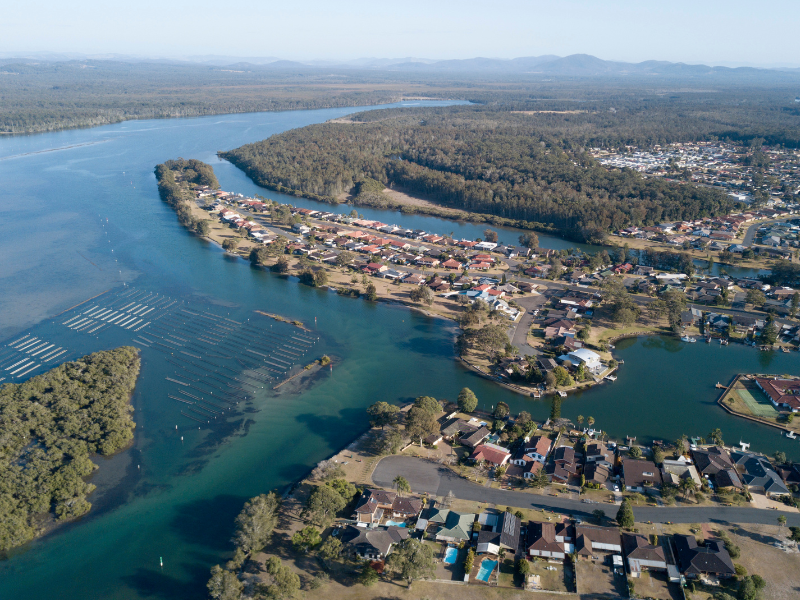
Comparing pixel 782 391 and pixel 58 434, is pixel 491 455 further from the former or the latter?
pixel 58 434

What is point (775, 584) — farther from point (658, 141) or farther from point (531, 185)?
point (658, 141)

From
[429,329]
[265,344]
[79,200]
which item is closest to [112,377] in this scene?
[265,344]

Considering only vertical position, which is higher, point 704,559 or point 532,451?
point 704,559

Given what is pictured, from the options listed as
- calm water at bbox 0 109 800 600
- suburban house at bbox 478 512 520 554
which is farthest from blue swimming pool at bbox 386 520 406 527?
calm water at bbox 0 109 800 600

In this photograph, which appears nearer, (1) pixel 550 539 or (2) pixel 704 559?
(2) pixel 704 559

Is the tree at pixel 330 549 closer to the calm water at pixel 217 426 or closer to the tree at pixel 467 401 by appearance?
the calm water at pixel 217 426

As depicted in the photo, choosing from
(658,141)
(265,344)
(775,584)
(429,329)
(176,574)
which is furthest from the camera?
(658,141)

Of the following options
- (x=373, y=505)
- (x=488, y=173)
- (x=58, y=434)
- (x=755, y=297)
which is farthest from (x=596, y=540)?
A: (x=488, y=173)
